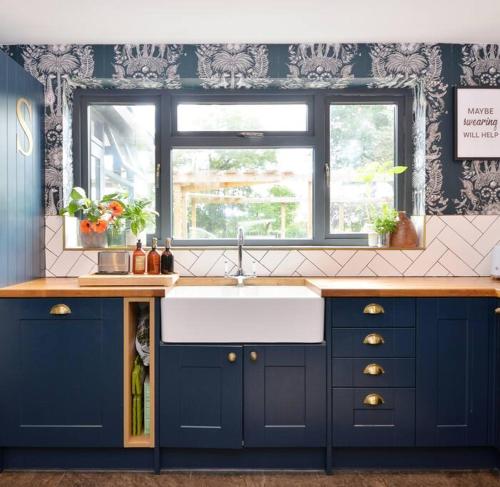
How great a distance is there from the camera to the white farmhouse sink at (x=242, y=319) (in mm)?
2184

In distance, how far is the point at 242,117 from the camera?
2.99m

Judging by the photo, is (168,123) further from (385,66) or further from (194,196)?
(385,66)

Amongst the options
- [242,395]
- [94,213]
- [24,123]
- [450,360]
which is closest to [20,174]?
[24,123]

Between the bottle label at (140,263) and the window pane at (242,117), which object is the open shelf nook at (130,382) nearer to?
the bottle label at (140,263)

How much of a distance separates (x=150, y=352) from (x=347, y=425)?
1035 millimetres

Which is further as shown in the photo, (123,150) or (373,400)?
(123,150)

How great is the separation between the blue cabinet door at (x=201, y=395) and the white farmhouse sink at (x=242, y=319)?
0.21 ft

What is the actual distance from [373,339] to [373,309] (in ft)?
0.48

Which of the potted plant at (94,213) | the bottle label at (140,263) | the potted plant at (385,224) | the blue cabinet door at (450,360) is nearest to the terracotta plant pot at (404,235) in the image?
the potted plant at (385,224)

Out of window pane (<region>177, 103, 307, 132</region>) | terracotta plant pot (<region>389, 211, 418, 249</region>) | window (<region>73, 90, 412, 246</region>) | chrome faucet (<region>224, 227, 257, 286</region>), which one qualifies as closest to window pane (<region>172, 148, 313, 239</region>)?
window (<region>73, 90, 412, 246</region>)

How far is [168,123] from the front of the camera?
2.95 metres

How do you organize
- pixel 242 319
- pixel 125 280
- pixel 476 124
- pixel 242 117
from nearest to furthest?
pixel 242 319
pixel 125 280
pixel 476 124
pixel 242 117

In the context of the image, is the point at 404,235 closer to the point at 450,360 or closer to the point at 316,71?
the point at 450,360

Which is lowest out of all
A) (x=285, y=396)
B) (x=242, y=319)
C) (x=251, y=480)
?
(x=251, y=480)
